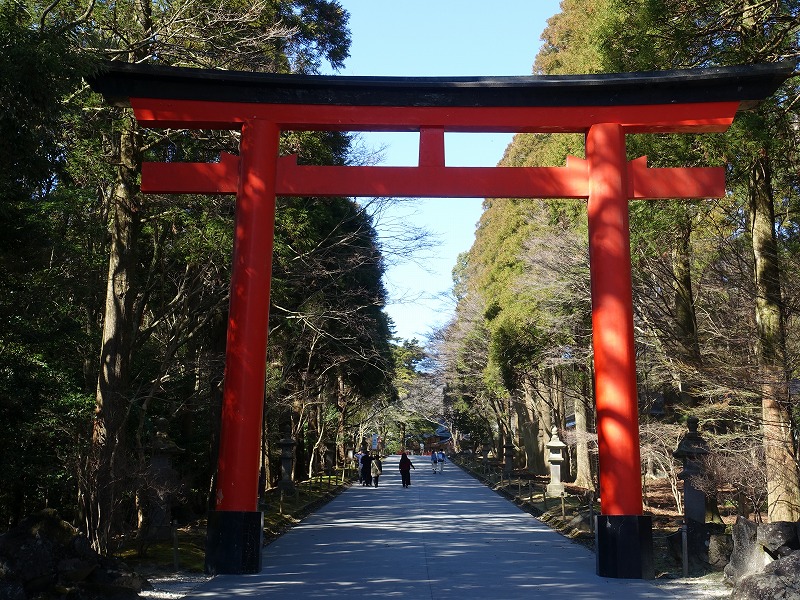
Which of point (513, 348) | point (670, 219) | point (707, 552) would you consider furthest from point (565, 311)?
point (707, 552)

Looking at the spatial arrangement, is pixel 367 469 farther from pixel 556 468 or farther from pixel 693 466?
pixel 693 466

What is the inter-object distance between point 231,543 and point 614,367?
201 inches

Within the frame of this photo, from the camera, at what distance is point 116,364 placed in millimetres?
10625

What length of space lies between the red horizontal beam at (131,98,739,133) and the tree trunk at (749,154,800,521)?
91.7 inches

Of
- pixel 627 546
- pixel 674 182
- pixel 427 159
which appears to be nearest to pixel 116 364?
pixel 427 159

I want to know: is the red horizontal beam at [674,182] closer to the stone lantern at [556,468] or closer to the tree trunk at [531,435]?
the stone lantern at [556,468]

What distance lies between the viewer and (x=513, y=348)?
25.0 meters

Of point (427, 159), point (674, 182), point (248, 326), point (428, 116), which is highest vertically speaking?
point (428, 116)

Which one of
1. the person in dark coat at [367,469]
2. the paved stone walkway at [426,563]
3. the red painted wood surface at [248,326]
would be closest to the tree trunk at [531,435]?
the person in dark coat at [367,469]

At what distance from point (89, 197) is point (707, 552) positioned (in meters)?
9.82

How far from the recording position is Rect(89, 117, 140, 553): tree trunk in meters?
9.36

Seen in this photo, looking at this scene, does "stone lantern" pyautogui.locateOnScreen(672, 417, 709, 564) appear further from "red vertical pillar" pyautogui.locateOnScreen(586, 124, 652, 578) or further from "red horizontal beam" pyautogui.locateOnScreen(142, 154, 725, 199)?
"red horizontal beam" pyautogui.locateOnScreen(142, 154, 725, 199)

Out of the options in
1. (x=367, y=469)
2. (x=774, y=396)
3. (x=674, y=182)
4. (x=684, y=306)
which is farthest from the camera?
(x=367, y=469)

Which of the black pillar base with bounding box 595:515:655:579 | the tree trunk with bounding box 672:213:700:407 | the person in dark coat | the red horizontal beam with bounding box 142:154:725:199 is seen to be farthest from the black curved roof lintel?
the person in dark coat
